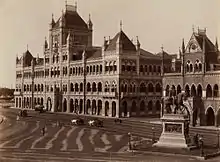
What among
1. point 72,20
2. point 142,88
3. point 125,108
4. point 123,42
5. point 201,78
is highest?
point 72,20

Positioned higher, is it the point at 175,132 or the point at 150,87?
the point at 150,87

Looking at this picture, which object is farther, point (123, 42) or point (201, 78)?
point (123, 42)

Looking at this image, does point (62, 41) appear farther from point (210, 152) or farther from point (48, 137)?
point (210, 152)

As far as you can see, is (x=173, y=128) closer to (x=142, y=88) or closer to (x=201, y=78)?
(x=201, y=78)

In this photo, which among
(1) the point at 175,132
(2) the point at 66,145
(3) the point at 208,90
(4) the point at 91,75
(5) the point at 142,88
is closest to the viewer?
(1) the point at 175,132

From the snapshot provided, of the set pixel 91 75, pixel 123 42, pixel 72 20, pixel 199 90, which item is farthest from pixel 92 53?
pixel 199 90

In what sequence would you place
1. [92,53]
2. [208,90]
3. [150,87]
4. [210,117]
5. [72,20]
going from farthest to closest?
[72,20] < [92,53] < [150,87] < [210,117] < [208,90]

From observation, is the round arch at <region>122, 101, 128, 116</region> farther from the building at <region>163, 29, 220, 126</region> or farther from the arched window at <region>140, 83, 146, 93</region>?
the building at <region>163, 29, 220, 126</region>
